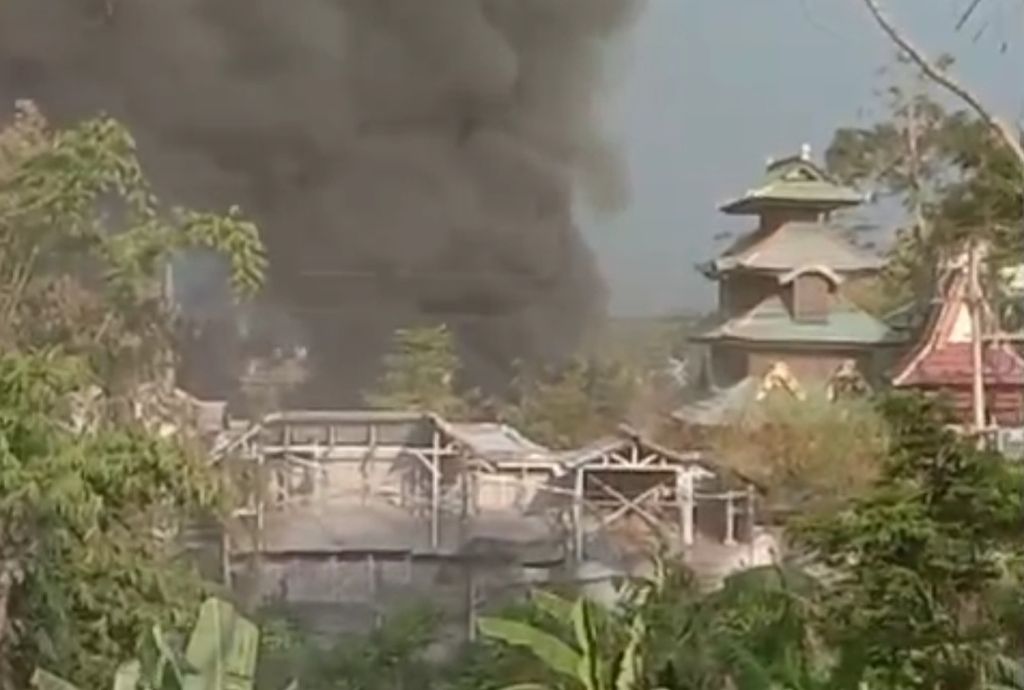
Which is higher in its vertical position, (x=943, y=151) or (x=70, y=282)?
(x=943, y=151)

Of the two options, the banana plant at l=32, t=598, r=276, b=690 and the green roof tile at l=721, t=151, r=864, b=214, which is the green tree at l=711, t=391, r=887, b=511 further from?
the banana plant at l=32, t=598, r=276, b=690

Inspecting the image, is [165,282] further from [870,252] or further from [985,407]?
[985,407]

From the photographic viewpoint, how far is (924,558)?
1.69 metres

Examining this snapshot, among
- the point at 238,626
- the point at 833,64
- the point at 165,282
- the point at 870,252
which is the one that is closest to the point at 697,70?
the point at 833,64

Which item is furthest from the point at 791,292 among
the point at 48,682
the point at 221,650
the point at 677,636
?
the point at 48,682

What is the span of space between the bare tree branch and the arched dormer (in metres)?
0.19

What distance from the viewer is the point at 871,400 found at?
66.2 inches

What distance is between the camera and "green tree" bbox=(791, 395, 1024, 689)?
167 centimetres

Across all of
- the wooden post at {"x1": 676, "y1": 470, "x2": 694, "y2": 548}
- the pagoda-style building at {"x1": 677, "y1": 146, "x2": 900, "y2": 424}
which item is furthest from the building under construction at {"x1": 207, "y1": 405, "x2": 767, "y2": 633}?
the pagoda-style building at {"x1": 677, "y1": 146, "x2": 900, "y2": 424}

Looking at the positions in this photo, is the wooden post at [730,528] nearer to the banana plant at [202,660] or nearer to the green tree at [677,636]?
the green tree at [677,636]

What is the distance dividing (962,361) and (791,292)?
166 millimetres

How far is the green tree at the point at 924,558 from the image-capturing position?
65.9 inches

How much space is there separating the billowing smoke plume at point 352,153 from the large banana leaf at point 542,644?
23cm

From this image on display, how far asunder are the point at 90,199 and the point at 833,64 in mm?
690
